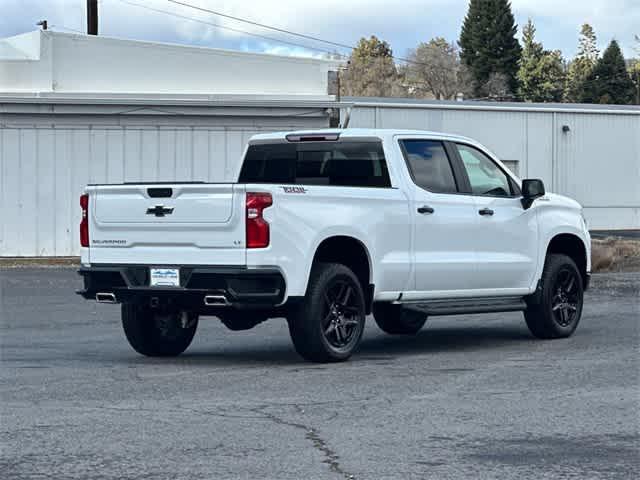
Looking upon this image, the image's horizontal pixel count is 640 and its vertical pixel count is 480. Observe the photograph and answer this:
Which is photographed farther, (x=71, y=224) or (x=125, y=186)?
(x=71, y=224)

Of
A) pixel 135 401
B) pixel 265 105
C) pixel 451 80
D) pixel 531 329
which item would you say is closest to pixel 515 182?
pixel 531 329

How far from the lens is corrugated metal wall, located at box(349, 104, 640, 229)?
4638 centimetres

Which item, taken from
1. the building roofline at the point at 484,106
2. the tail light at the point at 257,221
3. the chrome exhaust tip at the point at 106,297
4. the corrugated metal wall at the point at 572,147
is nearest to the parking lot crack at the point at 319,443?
the tail light at the point at 257,221

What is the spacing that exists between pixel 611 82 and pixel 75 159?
80.9 meters

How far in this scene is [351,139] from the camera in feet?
41.2

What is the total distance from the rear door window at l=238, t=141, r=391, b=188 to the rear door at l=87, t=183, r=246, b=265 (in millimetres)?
1893

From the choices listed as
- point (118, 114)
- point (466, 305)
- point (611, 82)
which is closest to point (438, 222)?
point (466, 305)

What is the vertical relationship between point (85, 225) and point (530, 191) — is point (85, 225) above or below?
below

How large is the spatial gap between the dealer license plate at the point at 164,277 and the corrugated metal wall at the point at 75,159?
1954 centimetres

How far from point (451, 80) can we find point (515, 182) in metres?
107

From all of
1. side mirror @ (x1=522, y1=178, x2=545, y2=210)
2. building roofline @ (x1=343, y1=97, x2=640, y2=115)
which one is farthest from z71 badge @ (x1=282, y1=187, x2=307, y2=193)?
building roofline @ (x1=343, y1=97, x2=640, y2=115)

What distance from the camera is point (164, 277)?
1125 centimetres

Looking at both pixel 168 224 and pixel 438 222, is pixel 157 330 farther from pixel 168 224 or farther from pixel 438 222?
pixel 438 222

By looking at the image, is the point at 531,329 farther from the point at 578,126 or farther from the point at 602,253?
the point at 578,126
